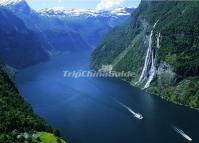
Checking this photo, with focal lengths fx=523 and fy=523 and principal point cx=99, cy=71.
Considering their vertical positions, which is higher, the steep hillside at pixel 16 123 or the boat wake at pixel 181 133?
the steep hillside at pixel 16 123

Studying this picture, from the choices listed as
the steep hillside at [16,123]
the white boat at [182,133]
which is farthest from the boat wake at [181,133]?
the steep hillside at [16,123]

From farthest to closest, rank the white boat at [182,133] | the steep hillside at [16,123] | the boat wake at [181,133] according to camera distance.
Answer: the boat wake at [181,133] → the white boat at [182,133] → the steep hillside at [16,123]

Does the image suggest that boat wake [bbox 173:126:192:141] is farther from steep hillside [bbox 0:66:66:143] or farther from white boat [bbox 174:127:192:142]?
steep hillside [bbox 0:66:66:143]

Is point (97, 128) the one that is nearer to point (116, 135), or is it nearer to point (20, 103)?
point (116, 135)

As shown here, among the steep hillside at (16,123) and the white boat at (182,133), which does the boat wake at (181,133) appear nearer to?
the white boat at (182,133)

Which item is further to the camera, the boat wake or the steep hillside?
the boat wake

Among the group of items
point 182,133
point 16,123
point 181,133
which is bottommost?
point 181,133

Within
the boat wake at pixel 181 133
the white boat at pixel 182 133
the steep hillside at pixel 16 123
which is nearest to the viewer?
the steep hillside at pixel 16 123

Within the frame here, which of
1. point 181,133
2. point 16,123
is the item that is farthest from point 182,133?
point 16,123

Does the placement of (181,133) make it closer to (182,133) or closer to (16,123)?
(182,133)

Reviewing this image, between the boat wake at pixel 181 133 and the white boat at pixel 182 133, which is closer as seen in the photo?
the white boat at pixel 182 133

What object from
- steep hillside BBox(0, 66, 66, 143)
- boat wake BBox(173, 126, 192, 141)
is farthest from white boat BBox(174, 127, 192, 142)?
steep hillside BBox(0, 66, 66, 143)
